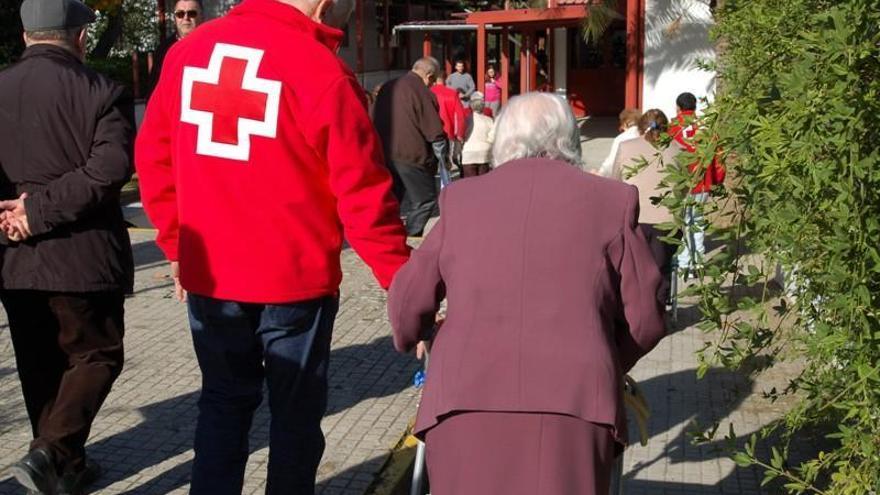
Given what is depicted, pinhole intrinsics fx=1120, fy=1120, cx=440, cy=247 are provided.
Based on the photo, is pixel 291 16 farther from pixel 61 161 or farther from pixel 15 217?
pixel 15 217

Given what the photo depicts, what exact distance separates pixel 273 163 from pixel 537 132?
0.89 metres

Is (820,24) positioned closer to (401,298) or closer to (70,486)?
(401,298)

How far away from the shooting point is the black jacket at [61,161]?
4066mm

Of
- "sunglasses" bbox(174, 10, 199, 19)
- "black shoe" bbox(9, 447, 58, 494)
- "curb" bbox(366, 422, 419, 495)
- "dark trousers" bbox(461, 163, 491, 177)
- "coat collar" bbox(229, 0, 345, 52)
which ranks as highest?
"coat collar" bbox(229, 0, 345, 52)

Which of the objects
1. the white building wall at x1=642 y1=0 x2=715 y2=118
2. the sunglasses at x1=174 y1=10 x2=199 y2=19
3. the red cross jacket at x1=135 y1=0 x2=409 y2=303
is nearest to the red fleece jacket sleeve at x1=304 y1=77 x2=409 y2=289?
the red cross jacket at x1=135 y1=0 x2=409 y2=303

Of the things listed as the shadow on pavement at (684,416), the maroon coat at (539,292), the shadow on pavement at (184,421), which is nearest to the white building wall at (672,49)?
the shadow on pavement at (684,416)

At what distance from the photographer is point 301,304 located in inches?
139

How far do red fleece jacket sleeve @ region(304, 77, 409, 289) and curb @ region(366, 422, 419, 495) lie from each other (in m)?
1.42

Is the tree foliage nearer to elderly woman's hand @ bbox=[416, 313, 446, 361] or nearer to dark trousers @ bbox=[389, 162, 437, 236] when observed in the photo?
elderly woman's hand @ bbox=[416, 313, 446, 361]

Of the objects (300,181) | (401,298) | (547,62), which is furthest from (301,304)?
(547,62)

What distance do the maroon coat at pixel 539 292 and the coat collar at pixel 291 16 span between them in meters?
0.88

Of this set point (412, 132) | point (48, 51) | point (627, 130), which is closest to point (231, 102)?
point (48, 51)

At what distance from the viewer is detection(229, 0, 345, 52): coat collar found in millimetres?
3439

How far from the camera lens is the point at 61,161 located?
4.13 metres
